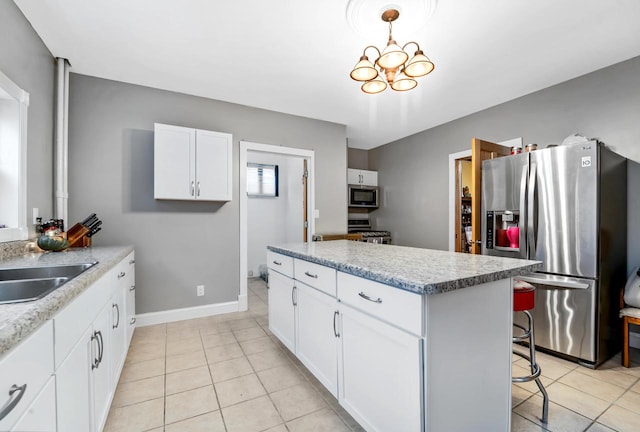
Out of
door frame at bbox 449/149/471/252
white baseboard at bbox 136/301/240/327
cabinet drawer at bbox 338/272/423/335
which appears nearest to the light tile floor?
white baseboard at bbox 136/301/240/327

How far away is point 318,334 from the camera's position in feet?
6.03

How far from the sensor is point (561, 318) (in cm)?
234

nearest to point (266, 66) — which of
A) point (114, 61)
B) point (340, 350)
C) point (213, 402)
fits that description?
point (114, 61)

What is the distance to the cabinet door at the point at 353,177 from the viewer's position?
5.27 meters

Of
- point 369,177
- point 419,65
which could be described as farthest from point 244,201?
point 369,177

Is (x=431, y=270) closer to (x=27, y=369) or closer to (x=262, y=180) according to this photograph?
(x=27, y=369)

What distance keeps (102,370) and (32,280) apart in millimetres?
557

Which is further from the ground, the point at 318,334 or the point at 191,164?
the point at 191,164

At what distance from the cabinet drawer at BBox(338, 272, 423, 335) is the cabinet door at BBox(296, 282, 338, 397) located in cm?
17

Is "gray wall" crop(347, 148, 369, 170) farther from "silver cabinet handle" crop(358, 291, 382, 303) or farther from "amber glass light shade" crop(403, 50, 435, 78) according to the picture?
"silver cabinet handle" crop(358, 291, 382, 303)

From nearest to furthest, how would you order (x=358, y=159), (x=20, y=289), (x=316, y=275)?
1. (x=20, y=289)
2. (x=316, y=275)
3. (x=358, y=159)

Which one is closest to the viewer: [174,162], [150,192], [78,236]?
[78,236]

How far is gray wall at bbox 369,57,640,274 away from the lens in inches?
102

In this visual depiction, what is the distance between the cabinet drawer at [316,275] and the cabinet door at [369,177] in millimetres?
3613
